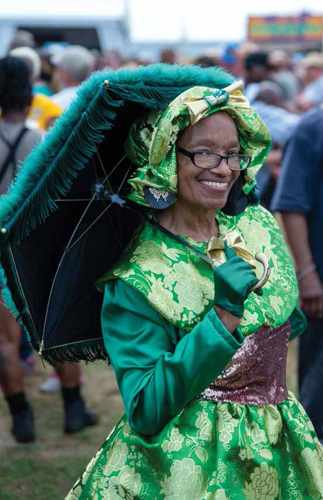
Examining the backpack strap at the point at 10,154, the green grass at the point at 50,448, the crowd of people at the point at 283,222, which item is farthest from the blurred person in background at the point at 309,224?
the backpack strap at the point at 10,154

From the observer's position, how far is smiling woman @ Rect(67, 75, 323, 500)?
6.48ft

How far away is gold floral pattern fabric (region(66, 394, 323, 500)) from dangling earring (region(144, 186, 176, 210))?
1.79 feet

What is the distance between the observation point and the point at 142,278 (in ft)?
6.86

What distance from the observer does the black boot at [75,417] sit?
4414 mm

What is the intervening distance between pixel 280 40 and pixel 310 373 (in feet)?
79.4

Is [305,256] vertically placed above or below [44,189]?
below

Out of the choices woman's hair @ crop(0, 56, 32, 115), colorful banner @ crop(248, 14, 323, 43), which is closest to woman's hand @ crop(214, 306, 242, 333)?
woman's hair @ crop(0, 56, 32, 115)

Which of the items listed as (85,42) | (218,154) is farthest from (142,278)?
(85,42)

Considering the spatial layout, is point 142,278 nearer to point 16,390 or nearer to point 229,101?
point 229,101

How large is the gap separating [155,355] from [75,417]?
8.33 feet

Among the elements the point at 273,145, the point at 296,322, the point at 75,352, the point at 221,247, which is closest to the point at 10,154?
the point at 75,352

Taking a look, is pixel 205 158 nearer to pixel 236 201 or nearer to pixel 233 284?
pixel 236 201

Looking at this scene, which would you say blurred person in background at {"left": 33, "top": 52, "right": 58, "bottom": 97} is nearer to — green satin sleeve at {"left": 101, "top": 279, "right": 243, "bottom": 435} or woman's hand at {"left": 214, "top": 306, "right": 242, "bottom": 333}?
green satin sleeve at {"left": 101, "top": 279, "right": 243, "bottom": 435}

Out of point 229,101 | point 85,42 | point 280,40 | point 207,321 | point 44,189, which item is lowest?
point 280,40
